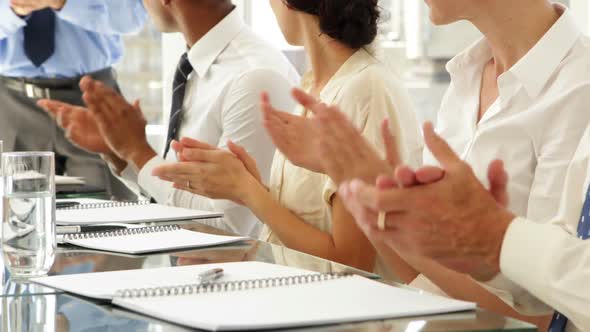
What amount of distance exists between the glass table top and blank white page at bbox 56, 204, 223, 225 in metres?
0.38

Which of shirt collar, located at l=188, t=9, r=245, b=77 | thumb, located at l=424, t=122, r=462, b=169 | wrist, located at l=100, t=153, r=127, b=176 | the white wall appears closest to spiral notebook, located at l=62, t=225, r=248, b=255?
thumb, located at l=424, t=122, r=462, b=169

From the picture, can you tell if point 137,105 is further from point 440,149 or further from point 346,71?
point 440,149

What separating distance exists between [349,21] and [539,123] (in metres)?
0.68

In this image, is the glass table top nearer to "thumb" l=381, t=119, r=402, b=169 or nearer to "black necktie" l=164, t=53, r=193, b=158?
"thumb" l=381, t=119, r=402, b=169

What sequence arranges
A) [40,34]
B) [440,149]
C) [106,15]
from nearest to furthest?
[440,149]
[40,34]
[106,15]

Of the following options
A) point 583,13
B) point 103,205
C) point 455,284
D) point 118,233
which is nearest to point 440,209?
point 455,284

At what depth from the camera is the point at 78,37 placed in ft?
14.5

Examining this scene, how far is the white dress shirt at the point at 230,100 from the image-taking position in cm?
262

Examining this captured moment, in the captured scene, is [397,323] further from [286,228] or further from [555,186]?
[286,228]

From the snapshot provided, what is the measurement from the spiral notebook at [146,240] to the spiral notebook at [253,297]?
0.80ft

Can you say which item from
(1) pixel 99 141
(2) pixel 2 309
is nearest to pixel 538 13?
(2) pixel 2 309

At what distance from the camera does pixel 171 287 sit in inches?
47.5

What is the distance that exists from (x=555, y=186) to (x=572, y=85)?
159 mm

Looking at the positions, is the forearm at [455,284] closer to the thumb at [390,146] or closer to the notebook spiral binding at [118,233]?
the thumb at [390,146]
